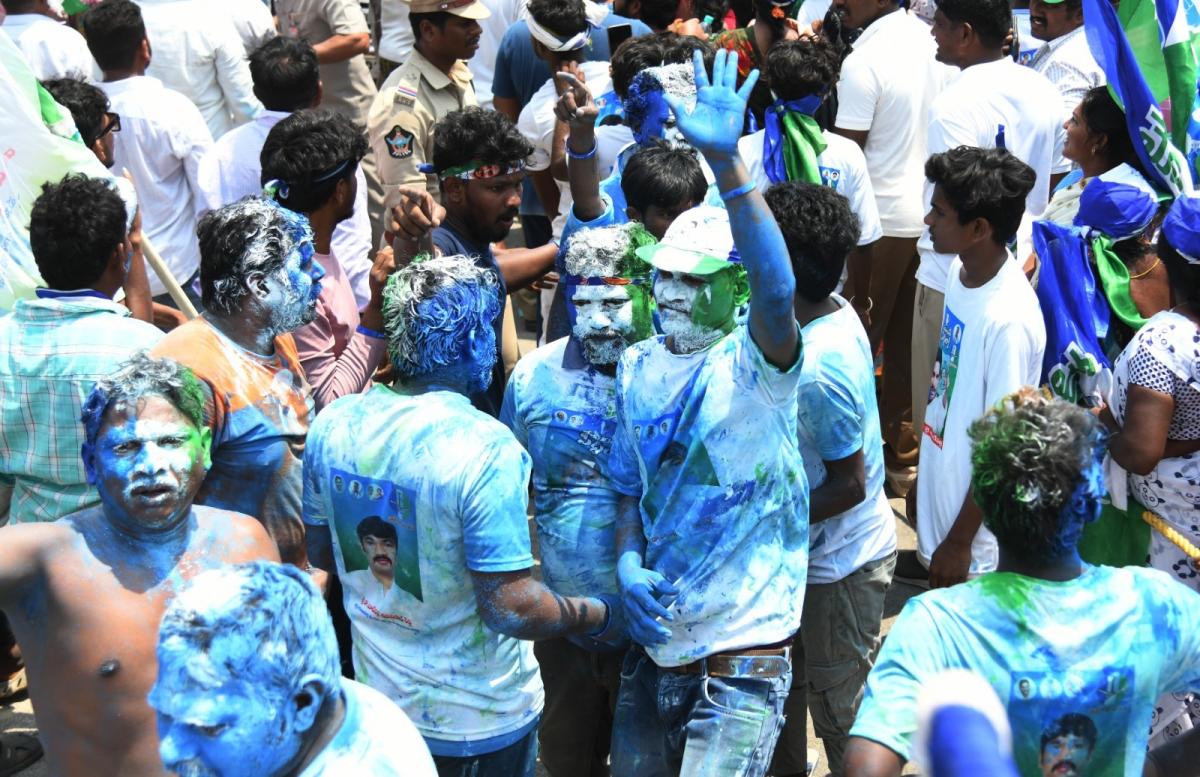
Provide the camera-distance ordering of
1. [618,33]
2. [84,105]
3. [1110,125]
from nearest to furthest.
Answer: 1. [1110,125]
2. [84,105]
3. [618,33]

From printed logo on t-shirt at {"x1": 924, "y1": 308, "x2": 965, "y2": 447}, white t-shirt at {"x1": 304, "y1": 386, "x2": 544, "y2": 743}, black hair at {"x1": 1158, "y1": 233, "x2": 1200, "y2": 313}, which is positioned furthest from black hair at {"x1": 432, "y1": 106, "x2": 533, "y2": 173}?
black hair at {"x1": 1158, "y1": 233, "x2": 1200, "y2": 313}

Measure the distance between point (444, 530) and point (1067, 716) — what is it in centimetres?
139

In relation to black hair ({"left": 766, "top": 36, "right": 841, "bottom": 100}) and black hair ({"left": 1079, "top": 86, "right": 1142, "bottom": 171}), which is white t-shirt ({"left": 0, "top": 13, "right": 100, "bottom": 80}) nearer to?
black hair ({"left": 766, "top": 36, "right": 841, "bottom": 100})

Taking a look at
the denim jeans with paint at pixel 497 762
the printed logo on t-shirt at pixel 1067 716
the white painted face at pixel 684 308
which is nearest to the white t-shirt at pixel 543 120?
the white painted face at pixel 684 308

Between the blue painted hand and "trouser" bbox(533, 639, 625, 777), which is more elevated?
the blue painted hand

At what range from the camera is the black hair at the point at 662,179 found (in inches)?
175

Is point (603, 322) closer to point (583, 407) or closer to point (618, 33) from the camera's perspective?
point (583, 407)

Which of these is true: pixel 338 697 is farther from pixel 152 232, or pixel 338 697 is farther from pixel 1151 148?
pixel 152 232

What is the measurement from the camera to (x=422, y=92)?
645 centimetres

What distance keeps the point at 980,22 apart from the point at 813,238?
305 centimetres

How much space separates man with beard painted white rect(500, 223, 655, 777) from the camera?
3639 millimetres

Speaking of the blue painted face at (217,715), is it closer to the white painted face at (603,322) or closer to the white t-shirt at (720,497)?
the white t-shirt at (720,497)

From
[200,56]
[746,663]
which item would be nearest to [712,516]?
[746,663]

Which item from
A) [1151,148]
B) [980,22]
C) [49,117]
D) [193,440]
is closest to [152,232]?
[49,117]
